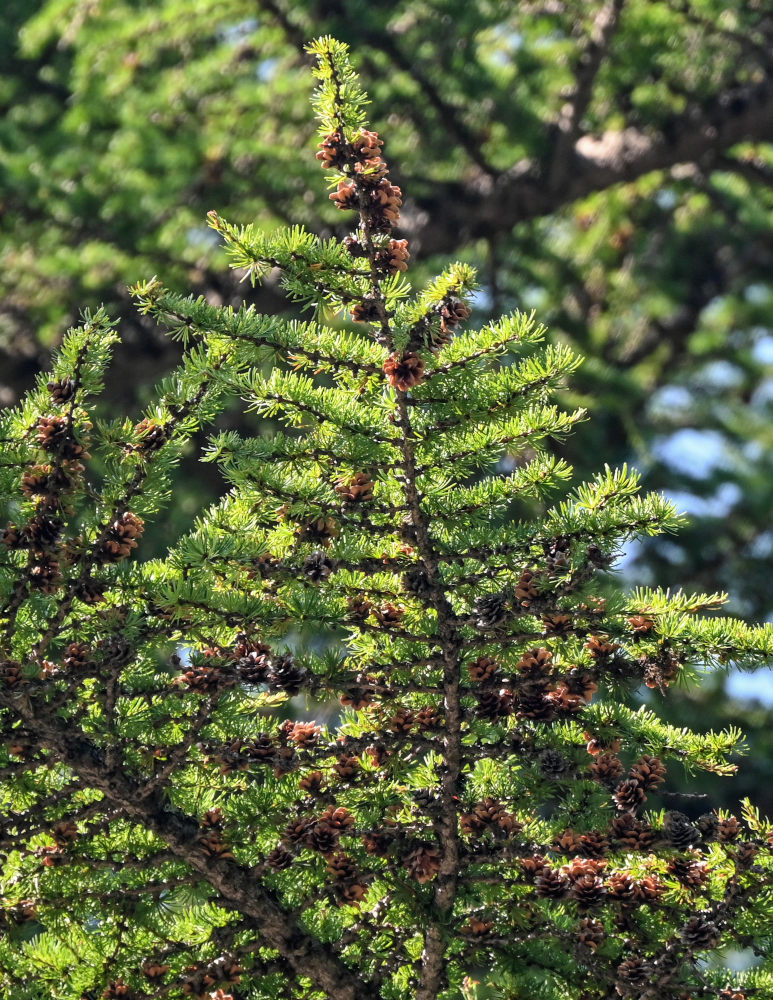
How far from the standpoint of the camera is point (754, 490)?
659cm

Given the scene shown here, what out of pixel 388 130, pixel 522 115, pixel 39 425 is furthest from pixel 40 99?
pixel 39 425

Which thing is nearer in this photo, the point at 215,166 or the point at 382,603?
the point at 382,603

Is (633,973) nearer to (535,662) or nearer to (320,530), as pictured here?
(535,662)

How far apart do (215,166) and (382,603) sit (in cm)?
378

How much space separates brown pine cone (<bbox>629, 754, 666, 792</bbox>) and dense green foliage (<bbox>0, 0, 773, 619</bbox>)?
3526mm

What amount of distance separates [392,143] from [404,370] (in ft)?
12.5

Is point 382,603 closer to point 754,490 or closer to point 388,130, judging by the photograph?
point 388,130

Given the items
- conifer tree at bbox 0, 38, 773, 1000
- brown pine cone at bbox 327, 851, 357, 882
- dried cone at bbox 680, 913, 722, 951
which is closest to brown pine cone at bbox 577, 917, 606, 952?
conifer tree at bbox 0, 38, 773, 1000

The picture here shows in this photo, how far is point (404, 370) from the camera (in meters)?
1.62

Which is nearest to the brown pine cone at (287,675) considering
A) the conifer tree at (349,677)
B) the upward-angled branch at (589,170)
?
the conifer tree at (349,677)

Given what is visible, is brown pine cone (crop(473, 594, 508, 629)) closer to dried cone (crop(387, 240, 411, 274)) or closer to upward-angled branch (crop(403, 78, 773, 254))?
dried cone (crop(387, 240, 411, 274))

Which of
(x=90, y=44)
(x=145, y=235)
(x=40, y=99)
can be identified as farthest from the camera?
(x=40, y=99)

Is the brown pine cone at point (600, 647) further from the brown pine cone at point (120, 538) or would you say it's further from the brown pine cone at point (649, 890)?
the brown pine cone at point (120, 538)

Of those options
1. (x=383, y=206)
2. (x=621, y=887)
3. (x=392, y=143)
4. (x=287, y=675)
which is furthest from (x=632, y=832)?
(x=392, y=143)
